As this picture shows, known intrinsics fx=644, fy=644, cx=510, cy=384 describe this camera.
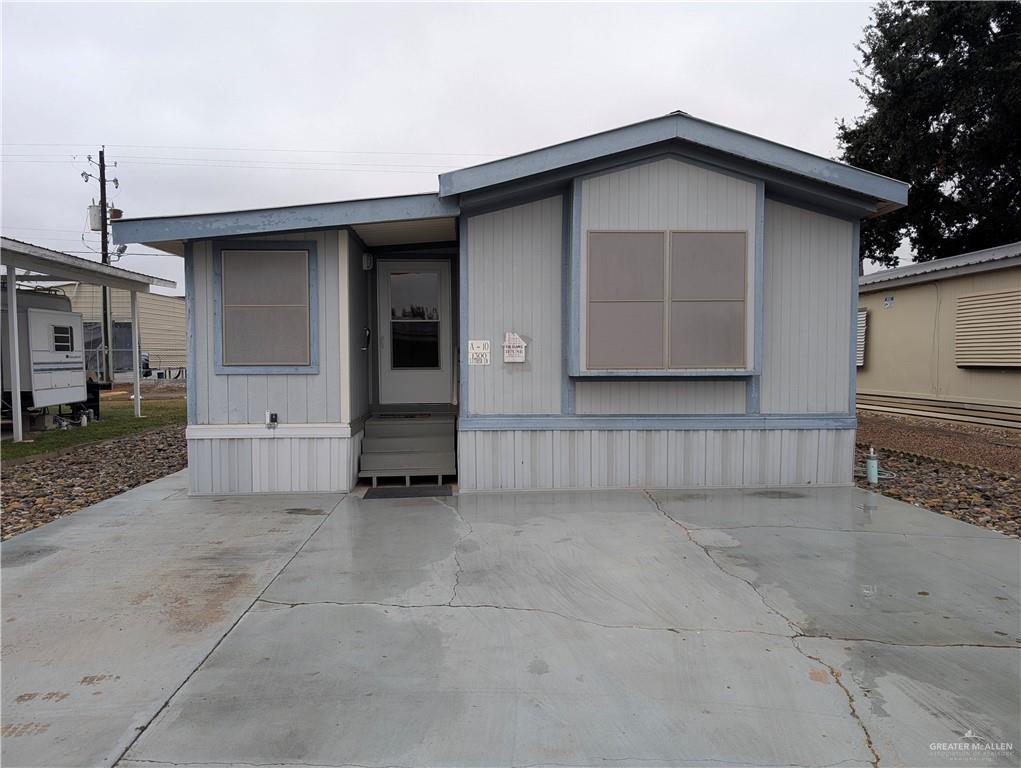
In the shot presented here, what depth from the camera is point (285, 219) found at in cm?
599

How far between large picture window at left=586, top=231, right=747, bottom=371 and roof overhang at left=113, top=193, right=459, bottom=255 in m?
1.64

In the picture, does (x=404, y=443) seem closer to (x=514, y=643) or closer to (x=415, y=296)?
(x=415, y=296)

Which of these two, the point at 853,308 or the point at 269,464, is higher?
the point at 853,308

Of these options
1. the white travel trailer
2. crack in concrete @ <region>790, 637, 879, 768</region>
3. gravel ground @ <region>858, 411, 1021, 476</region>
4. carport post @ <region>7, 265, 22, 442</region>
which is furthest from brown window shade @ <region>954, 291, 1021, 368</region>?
the white travel trailer

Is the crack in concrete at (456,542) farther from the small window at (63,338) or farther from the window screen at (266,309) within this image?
the small window at (63,338)

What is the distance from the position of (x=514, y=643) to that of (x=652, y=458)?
368cm

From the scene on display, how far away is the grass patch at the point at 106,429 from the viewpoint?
9625mm

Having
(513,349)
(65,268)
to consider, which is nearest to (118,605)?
(513,349)

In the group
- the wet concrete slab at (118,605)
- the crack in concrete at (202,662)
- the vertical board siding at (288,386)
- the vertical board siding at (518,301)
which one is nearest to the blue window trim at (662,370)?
the vertical board siding at (518,301)

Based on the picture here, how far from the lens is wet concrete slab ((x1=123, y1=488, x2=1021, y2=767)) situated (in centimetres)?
236

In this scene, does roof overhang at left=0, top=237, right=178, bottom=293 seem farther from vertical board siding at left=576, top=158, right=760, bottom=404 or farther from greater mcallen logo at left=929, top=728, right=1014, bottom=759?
greater mcallen logo at left=929, top=728, right=1014, bottom=759

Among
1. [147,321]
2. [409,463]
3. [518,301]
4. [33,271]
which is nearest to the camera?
[518,301]

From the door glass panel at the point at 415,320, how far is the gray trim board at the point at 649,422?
6.43 ft

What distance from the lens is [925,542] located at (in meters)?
4.76
